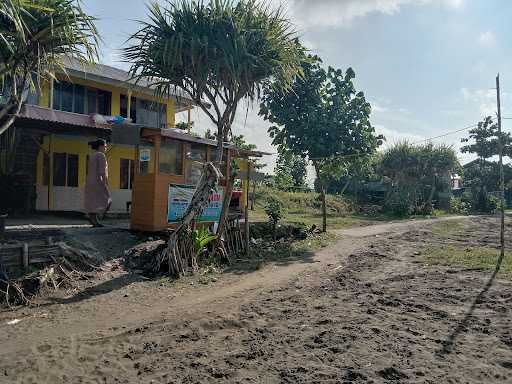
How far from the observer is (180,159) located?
10.2 meters

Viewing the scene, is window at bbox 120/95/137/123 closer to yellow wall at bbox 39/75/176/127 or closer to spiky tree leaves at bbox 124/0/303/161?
yellow wall at bbox 39/75/176/127

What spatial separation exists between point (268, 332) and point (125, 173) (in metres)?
11.2

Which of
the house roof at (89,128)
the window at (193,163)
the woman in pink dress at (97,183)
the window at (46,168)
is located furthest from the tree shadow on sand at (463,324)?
the window at (46,168)

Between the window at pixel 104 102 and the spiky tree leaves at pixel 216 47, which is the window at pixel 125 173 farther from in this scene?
the spiky tree leaves at pixel 216 47

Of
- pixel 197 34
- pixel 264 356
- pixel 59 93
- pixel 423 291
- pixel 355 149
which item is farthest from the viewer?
pixel 355 149

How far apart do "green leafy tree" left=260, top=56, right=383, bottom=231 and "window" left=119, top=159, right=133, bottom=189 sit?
5247mm

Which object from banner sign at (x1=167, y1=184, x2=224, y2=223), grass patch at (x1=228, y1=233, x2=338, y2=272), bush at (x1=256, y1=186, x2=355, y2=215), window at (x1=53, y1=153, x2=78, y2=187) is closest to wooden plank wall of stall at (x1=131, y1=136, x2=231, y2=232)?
banner sign at (x1=167, y1=184, x2=224, y2=223)

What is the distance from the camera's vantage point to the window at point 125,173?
48.7 ft

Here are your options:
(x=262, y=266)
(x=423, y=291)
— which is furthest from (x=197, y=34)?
(x=423, y=291)

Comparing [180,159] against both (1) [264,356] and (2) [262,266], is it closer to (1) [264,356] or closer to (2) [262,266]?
(2) [262,266]

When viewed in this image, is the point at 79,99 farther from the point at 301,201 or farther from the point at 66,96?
the point at 301,201

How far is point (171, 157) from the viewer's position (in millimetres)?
9945

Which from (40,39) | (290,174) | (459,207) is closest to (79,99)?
(40,39)

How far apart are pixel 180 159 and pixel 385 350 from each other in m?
6.92
